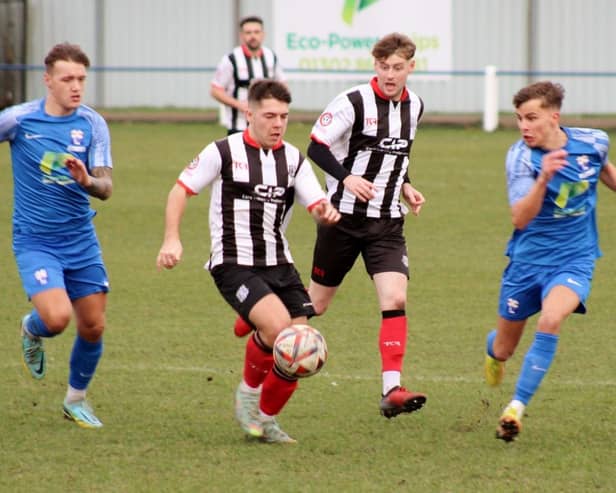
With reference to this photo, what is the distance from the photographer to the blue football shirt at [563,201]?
630cm

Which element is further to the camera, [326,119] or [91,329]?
[326,119]

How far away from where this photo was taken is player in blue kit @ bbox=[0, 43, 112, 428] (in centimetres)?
637

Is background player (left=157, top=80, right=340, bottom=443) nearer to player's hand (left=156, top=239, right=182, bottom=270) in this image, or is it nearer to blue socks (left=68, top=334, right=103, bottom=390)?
player's hand (left=156, top=239, right=182, bottom=270)

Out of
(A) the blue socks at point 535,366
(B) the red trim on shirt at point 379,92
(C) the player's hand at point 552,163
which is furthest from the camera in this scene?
(B) the red trim on shirt at point 379,92

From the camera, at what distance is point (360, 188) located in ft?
22.5

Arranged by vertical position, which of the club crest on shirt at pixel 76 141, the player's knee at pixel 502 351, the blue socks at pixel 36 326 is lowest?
the player's knee at pixel 502 351

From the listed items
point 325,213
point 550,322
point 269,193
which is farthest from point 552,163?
point 269,193

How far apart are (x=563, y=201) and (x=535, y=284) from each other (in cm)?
44

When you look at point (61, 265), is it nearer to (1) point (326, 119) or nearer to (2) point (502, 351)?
(1) point (326, 119)

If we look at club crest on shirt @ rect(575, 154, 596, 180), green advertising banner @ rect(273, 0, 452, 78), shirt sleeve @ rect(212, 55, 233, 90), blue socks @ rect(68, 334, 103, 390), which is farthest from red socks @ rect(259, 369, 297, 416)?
green advertising banner @ rect(273, 0, 452, 78)

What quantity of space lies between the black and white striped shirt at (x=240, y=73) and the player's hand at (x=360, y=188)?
777cm

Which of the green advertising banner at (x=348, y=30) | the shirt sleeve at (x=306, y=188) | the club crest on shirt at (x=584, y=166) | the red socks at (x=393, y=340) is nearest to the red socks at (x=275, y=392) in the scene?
the red socks at (x=393, y=340)

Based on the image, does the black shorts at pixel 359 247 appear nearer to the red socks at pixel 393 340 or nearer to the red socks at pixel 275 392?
the red socks at pixel 393 340

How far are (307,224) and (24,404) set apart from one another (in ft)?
22.7
